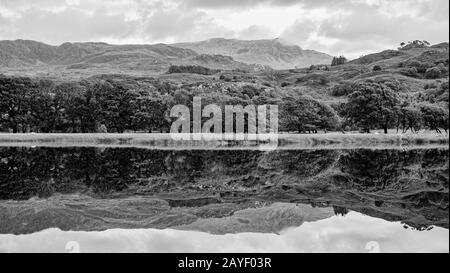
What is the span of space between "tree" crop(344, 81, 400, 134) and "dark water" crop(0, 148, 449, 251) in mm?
28103

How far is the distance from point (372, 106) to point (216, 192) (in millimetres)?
49223

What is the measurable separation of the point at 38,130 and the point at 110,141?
2444cm

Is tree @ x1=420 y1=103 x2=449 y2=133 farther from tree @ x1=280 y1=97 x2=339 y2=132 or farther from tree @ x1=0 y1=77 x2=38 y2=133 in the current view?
tree @ x1=0 y1=77 x2=38 y2=133

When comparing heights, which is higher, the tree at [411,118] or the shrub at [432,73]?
the shrub at [432,73]

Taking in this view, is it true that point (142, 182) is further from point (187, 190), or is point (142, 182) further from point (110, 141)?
point (110, 141)

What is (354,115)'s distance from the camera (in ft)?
232

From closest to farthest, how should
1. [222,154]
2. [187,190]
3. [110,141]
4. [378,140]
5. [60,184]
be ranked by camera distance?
[187,190] < [60,184] < [222,154] < [378,140] < [110,141]

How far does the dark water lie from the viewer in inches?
655

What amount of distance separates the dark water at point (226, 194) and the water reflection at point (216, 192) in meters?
0.04

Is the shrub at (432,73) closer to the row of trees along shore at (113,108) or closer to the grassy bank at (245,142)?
the row of trees along shore at (113,108)

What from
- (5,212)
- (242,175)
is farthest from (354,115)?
(5,212)

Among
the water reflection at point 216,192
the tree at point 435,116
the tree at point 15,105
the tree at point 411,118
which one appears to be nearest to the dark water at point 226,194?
the water reflection at point 216,192

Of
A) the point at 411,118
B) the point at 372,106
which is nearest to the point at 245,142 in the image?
the point at 372,106

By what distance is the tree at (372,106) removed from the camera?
68.7m
